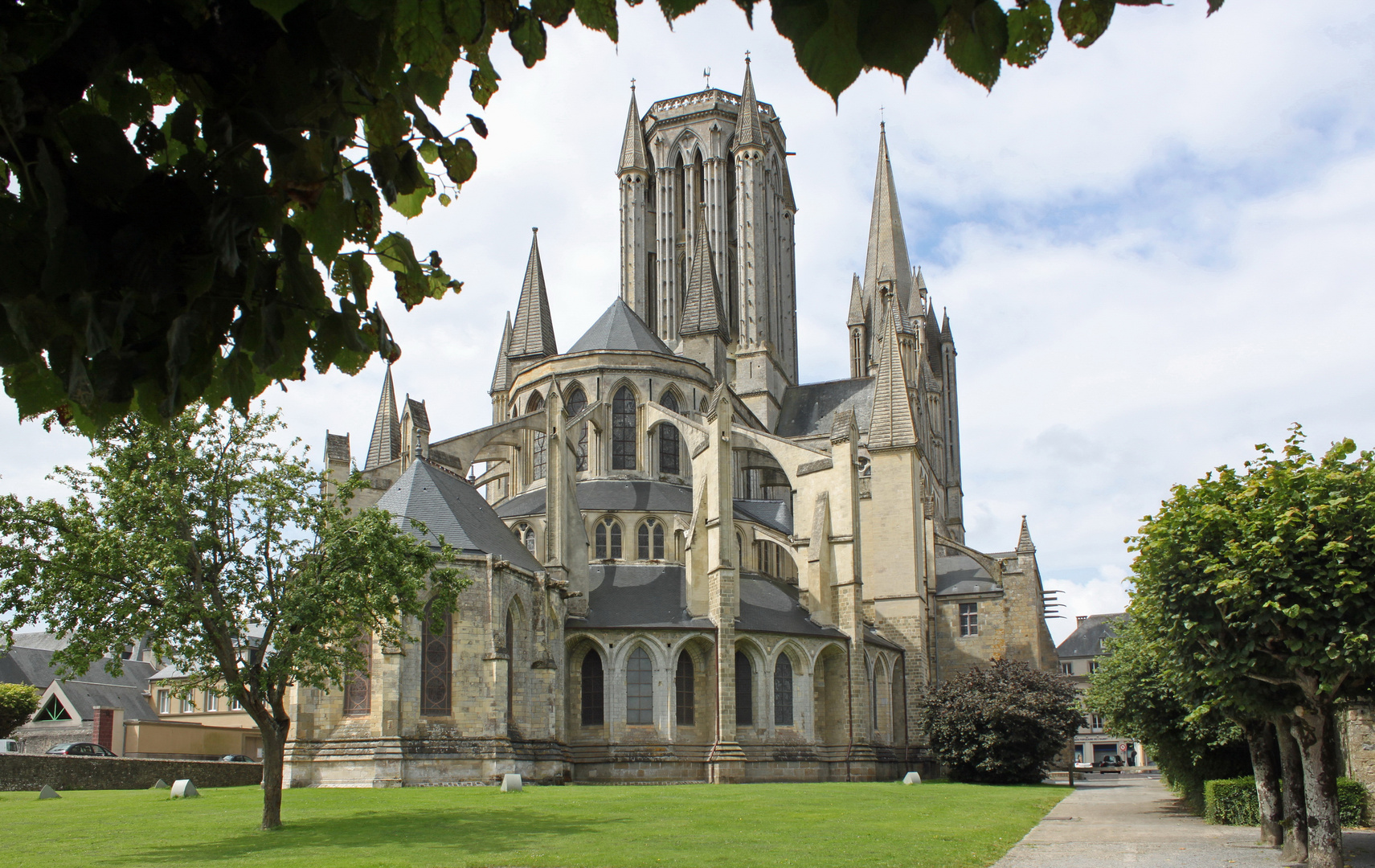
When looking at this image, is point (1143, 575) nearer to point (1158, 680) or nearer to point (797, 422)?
point (1158, 680)

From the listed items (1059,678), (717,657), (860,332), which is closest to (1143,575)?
(717,657)

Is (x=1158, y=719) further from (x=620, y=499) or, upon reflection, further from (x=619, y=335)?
(x=619, y=335)

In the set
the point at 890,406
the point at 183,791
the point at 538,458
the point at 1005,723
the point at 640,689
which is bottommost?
the point at 183,791

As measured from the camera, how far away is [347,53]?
3225 mm

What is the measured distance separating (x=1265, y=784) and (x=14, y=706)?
41870mm

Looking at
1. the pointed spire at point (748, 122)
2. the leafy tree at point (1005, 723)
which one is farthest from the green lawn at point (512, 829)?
the pointed spire at point (748, 122)

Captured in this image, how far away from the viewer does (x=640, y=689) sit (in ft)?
113

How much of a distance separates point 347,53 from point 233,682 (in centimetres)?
1618

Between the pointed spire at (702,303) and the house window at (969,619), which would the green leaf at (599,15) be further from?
the pointed spire at (702,303)

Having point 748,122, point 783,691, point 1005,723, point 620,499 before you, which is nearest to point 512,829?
point 783,691

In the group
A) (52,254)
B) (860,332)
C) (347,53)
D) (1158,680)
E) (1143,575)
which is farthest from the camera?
(860,332)

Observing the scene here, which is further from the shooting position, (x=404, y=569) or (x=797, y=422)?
(x=797, y=422)

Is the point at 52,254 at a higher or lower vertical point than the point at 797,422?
lower

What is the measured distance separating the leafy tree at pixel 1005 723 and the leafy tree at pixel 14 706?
32.6 meters
